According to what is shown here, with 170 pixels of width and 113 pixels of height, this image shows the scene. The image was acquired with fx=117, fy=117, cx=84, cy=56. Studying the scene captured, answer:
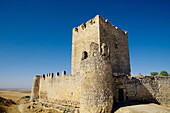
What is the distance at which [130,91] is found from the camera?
1010 centimetres

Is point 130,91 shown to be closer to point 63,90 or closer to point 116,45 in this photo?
point 63,90

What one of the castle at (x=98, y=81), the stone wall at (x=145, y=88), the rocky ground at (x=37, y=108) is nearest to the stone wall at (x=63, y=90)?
the castle at (x=98, y=81)

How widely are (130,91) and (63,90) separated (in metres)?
6.95

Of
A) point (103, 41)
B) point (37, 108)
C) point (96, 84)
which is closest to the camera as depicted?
point (96, 84)

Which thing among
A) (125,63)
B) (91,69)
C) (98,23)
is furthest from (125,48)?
(91,69)

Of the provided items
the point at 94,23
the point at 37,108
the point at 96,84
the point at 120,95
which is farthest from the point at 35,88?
the point at 96,84

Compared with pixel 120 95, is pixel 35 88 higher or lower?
lower

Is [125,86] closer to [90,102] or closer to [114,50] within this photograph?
[90,102]

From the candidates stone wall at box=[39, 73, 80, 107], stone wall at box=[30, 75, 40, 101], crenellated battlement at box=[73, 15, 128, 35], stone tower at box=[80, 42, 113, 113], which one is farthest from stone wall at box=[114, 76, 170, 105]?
stone wall at box=[30, 75, 40, 101]

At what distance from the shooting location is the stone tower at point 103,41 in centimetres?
1387

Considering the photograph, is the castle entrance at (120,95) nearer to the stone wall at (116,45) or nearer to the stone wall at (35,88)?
the stone wall at (116,45)

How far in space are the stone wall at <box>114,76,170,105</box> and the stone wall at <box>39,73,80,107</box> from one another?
383 centimetres

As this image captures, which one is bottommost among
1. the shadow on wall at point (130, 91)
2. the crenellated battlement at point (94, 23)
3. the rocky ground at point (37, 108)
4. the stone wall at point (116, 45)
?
the rocky ground at point (37, 108)

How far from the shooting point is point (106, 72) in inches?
289
